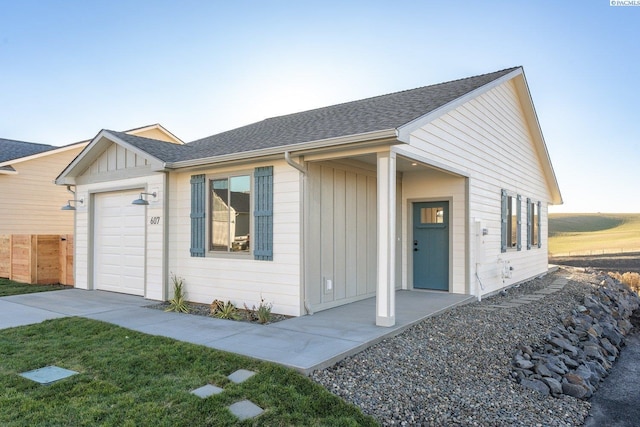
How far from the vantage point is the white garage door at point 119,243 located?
816cm

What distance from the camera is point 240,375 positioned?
143 inches

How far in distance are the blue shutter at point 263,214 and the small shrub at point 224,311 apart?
91cm

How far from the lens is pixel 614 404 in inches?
169

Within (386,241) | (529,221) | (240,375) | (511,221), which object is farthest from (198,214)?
(529,221)

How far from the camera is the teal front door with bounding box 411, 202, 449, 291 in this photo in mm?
8406

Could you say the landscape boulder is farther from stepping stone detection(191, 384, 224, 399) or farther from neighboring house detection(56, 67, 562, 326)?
stepping stone detection(191, 384, 224, 399)

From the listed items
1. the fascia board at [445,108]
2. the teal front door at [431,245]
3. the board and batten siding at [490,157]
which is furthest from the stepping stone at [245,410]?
the teal front door at [431,245]

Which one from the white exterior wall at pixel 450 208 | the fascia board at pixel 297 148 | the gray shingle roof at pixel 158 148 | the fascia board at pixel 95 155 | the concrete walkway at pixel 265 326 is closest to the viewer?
the concrete walkway at pixel 265 326

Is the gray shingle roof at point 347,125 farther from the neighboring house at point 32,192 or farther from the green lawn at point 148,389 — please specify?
the neighboring house at point 32,192

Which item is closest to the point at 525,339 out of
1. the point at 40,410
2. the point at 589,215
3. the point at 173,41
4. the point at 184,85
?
the point at 40,410

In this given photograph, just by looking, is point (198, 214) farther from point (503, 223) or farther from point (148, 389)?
point (503, 223)

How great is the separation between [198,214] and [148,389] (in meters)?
4.20

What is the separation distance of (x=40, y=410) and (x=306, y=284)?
3.58 meters

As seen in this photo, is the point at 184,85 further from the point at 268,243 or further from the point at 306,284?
the point at 306,284
